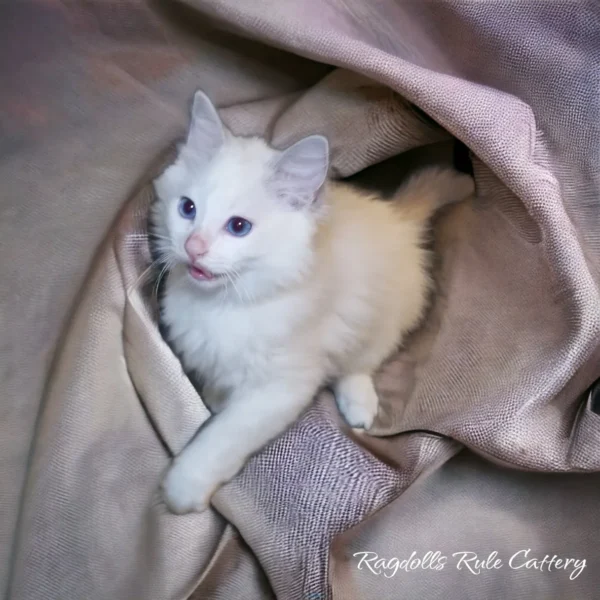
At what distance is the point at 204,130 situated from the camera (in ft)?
3.30

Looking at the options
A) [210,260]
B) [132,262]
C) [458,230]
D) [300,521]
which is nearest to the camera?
[210,260]

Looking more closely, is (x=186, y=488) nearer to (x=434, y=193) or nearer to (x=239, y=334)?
(x=239, y=334)

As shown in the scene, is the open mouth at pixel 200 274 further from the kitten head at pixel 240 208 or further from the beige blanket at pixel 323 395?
the beige blanket at pixel 323 395

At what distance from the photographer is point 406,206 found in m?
1.29

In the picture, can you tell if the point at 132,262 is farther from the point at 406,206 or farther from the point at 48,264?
the point at 406,206

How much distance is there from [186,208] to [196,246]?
113 mm

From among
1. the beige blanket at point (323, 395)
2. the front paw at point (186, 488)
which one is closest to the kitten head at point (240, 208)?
the beige blanket at point (323, 395)

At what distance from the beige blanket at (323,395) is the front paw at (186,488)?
0.10 feet

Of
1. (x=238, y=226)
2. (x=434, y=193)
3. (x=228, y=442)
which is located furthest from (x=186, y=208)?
(x=434, y=193)

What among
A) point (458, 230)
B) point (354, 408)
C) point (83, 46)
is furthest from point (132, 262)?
point (458, 230)

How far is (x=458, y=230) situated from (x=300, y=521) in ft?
2.14

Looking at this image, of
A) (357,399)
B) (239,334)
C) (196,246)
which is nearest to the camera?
(196,246)

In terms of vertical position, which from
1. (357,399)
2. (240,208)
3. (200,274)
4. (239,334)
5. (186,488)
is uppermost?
(240,208)

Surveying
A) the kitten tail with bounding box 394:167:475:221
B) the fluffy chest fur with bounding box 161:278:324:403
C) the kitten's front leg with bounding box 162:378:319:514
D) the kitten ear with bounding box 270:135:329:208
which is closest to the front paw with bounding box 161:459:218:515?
the kitten's front leg with bounding box 162:378:319:514
